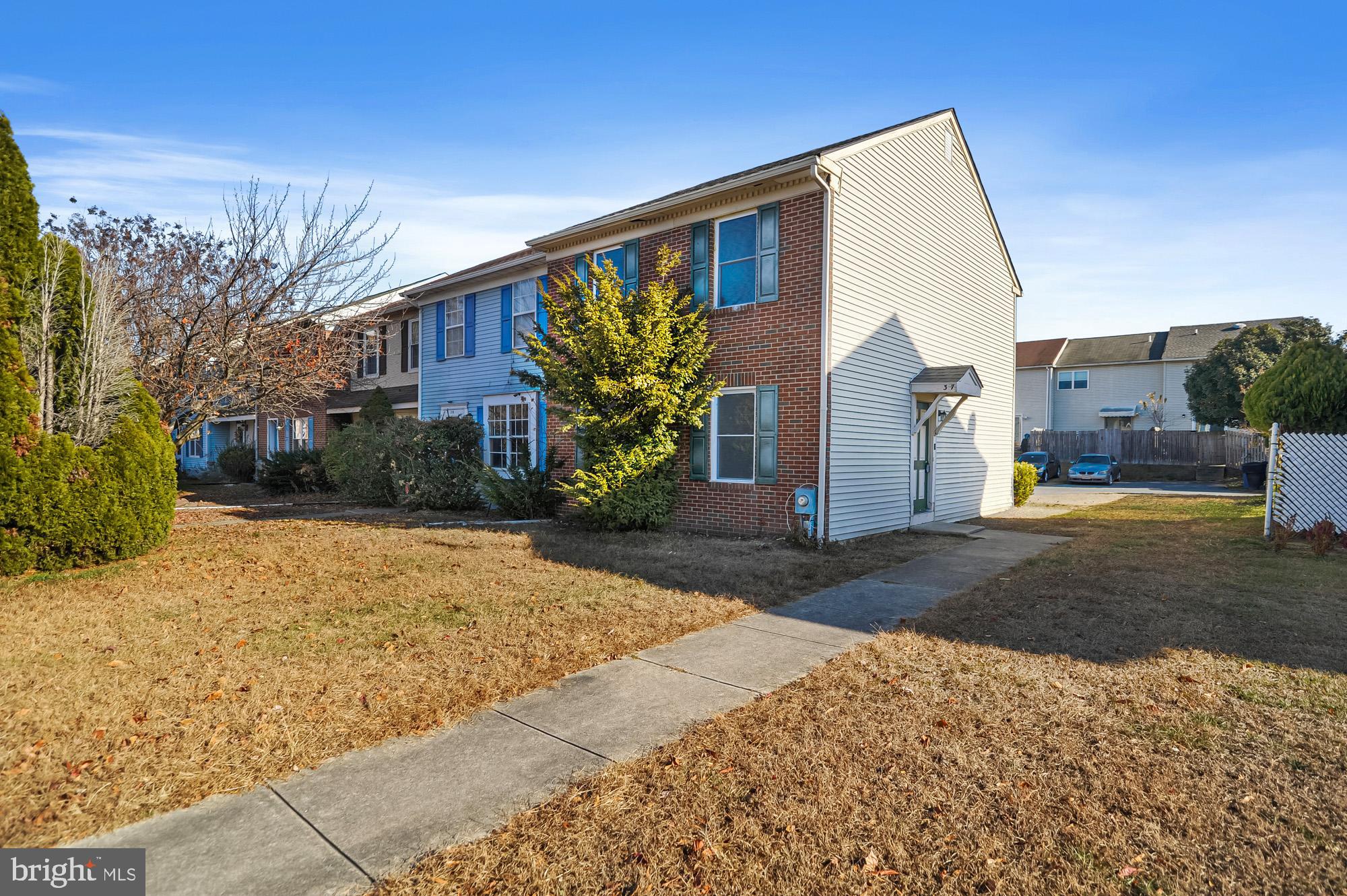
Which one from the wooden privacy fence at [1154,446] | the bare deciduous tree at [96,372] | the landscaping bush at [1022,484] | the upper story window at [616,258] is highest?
the upper story window at [616,258]

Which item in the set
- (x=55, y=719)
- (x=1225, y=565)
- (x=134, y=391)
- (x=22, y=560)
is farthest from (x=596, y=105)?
(x=1225, y=565)

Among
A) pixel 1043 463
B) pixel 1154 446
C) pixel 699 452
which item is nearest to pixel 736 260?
pixel 699 452

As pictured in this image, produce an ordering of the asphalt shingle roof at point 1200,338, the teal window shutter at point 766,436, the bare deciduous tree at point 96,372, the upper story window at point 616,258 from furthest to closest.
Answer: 1. the asphalt shingle roof at point 1200,338
2. the upper story window at point 616,258
3. the teal window shutter at point 766,436
4. the bare deciduous tree at point 96,372

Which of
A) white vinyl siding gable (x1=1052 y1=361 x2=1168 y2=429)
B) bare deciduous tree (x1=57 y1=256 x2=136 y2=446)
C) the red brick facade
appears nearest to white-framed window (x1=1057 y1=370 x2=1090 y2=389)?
white vinyl siding gable (x1=1052 y1=361 x2=1168 y2=429)

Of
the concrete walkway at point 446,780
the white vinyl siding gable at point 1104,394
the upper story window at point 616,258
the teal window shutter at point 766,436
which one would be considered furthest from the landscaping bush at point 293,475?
the white vinyl siding gable at point 1104,394

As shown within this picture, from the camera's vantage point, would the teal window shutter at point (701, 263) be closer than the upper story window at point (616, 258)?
Yes

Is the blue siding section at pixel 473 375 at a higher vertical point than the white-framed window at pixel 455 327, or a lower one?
lower

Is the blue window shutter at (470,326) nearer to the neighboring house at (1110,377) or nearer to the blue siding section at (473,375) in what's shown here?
the blue siding section at (473,375)

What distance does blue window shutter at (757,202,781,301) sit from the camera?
37.4 ft

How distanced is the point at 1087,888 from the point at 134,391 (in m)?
11.2

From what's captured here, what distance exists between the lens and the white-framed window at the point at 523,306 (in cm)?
1622

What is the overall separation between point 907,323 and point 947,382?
140 cm

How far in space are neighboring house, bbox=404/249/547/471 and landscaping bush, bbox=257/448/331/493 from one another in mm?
3737

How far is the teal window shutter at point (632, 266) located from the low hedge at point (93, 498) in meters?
7.99
